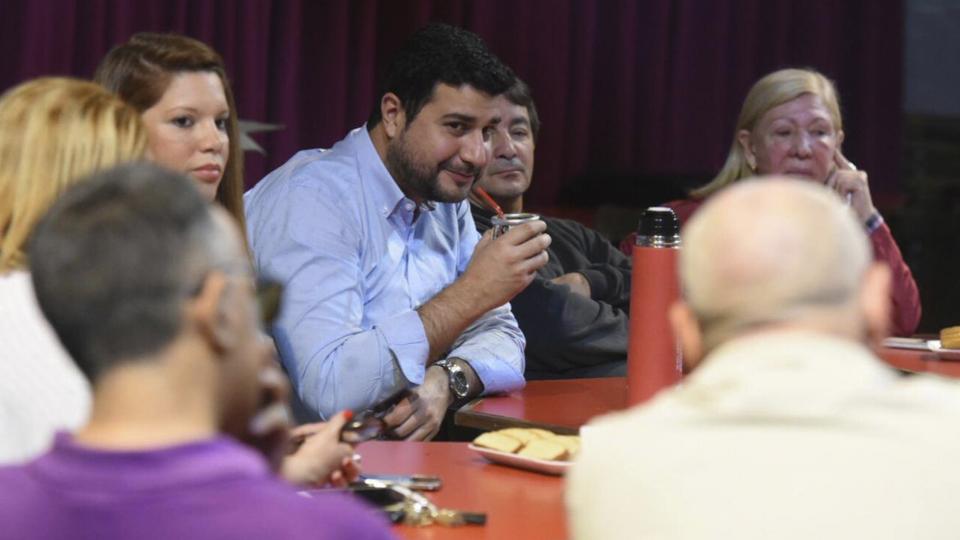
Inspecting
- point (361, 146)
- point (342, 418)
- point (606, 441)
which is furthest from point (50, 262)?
→ point (361, 146)

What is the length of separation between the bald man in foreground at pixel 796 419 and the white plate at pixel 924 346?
2089mm

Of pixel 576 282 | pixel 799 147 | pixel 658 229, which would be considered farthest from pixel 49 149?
pixel 799 147

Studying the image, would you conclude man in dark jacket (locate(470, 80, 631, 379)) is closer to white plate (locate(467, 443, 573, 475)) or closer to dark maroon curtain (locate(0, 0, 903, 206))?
dark maroon curtain (locate(0, 0, 903, 206))

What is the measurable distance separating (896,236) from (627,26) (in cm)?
124

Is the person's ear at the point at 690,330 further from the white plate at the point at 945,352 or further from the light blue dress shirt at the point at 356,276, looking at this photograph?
the white plate at the point at 945,352

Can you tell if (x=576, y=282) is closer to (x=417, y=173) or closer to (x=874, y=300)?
(x=417, y=173)

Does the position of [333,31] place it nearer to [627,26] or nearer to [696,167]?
[627,26]

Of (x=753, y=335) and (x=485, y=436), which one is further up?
(x=753, y=335)

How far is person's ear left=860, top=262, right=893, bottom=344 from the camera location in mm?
1177

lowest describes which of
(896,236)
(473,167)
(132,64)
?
(896,236)

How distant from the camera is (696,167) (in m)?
5.48

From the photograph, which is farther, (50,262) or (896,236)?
(896,236)

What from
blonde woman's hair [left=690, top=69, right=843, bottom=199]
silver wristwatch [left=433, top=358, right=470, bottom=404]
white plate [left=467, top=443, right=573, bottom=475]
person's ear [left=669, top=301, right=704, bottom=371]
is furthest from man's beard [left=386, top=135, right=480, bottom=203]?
person's ear [left=669, top=301, right=704, bottom=371]

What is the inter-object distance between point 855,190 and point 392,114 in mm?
1457
